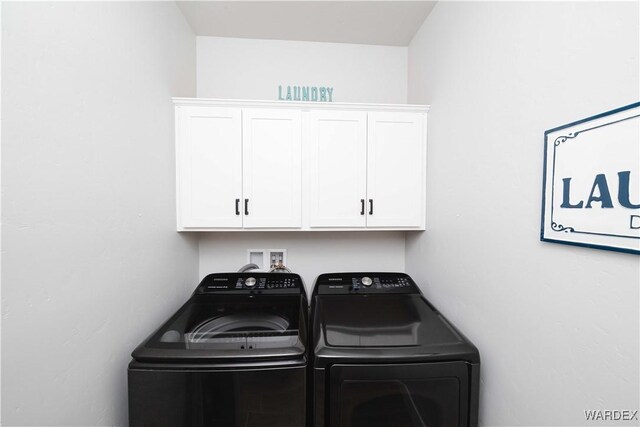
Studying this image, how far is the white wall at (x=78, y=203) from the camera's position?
60 cm

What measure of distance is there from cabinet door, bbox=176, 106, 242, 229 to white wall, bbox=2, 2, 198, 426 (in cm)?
17

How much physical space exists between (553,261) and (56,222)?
1.45 meters

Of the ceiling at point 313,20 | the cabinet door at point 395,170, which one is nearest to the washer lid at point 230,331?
the cabinet door at point 395,170

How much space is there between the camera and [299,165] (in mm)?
1447

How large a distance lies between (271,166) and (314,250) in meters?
0.71

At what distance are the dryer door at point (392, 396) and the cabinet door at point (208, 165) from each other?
99 cm

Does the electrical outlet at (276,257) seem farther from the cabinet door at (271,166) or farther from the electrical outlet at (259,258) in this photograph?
the cabinet door at (271,166)

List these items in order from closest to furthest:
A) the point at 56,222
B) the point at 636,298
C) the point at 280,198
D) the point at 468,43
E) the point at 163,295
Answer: the point at 636,298, the point at 56,222, the point at 468,43, the point at 163,295, the point at 280,198

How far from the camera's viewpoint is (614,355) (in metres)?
0.58

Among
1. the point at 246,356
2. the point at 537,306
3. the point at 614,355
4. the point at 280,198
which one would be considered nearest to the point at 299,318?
the point at 246,356

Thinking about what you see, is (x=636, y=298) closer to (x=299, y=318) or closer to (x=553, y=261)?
(x=553, y=261)

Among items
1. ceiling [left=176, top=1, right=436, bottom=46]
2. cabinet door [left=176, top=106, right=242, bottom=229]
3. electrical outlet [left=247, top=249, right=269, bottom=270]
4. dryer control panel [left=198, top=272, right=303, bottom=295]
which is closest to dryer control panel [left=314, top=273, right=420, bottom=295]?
dryer control panel [left=198, top=272, right=303, bottom=295]
